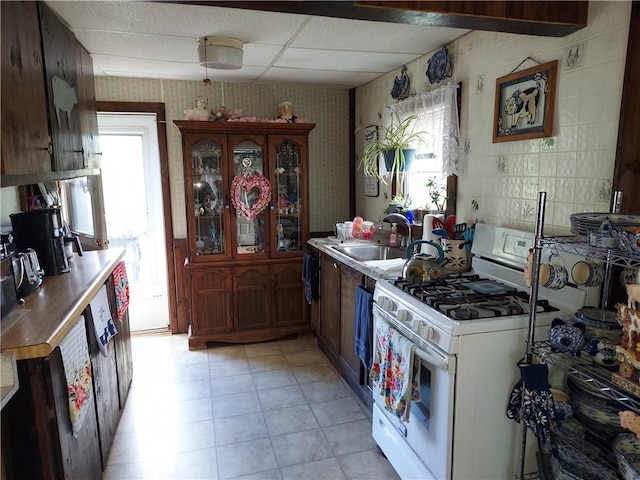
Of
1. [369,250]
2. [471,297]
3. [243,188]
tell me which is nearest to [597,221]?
[471,297]

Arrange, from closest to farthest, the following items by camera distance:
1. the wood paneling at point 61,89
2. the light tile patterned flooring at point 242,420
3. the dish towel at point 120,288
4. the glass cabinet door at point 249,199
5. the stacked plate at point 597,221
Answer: the stacked plate at point 597,221
the wood paneling at point 61,89
the light tile patterned flooring at point 242,420
the dish towel at point 120,288
the glass cabinet door at point 249,199

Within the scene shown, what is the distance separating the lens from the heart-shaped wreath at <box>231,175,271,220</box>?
138 inches

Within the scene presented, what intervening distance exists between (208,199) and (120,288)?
115 cm

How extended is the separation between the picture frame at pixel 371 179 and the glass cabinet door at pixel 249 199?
911 millimetres

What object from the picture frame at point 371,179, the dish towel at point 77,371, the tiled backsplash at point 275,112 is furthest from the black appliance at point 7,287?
the picture frame at point 371,179

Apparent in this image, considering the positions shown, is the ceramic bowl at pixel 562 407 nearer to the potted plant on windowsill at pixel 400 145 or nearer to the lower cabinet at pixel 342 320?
the lower cabinet at pixel 342 320

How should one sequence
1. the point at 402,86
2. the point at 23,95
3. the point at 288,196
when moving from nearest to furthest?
the point at 23,95 → the point at 402,86 → the point at 288,196

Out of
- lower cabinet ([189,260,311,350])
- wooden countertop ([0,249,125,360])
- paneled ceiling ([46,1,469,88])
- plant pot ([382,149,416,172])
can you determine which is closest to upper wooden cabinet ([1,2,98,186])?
paneled ceiling ([46,1,469,88])

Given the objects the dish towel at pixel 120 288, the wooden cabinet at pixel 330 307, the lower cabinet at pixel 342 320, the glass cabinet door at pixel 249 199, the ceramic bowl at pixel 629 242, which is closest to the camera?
the ceramic bowl at pixel 629 242

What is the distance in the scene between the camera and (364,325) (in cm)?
245

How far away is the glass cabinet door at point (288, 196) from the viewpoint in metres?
3.68

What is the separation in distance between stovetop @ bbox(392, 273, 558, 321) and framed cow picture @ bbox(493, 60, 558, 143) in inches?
28.2

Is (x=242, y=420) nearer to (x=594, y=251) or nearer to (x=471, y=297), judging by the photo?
(x=471, y=297)

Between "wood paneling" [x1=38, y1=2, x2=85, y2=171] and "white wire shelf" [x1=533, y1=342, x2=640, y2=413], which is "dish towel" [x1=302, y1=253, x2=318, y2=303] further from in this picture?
"white wire shelf" [x1=533, y1=342, x2=640, y2=413]
